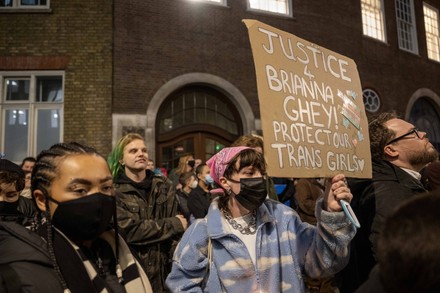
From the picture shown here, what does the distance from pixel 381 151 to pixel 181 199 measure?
328 centimetres

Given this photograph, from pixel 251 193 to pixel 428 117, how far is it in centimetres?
1516

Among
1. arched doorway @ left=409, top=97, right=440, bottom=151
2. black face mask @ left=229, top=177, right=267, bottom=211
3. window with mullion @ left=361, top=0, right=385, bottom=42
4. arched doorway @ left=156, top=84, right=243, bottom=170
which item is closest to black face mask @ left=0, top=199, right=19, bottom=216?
black face mask @ left=229, top=177, right=267, bottom=211

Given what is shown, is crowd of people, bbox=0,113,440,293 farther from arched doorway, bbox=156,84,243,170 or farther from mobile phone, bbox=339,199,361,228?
arched doorway, bbox=156,84,243,170

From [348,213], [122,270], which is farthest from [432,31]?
[122,270]

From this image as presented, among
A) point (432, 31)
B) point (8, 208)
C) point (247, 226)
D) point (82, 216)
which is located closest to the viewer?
point (82, 216)

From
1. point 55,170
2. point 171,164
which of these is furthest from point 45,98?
point 55,170

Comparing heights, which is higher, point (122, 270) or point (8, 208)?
point (8, 208)

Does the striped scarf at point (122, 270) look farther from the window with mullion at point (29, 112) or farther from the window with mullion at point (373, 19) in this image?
the window with mullion at point (373, 19)

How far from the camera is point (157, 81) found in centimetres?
948

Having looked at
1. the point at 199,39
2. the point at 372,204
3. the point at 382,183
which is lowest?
the point at 372,204

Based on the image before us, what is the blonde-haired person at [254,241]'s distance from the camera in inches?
77.9

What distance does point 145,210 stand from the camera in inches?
→ 127

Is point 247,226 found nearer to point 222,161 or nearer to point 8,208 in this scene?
point 222,161

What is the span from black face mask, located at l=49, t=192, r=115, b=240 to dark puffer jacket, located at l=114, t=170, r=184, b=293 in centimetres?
132
